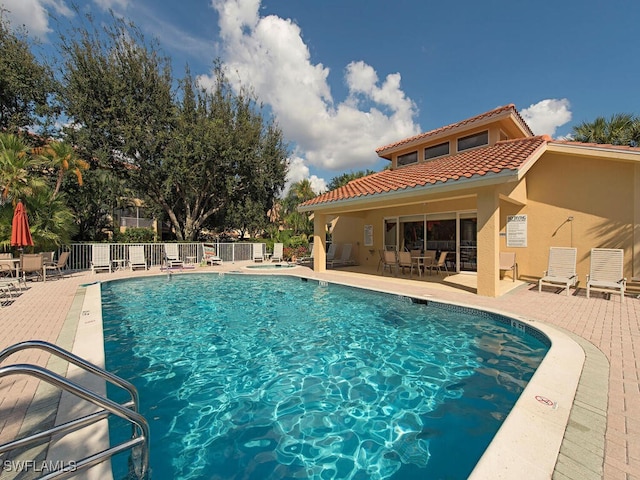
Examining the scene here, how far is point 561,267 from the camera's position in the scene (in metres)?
9.62

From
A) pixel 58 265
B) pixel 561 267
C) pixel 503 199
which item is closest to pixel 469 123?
pixel 503 199

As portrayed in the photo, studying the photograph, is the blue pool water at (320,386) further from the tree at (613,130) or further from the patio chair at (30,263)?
the tree at (613,130)

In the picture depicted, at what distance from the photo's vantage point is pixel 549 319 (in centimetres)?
632

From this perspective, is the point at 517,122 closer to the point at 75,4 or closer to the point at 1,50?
the point at 75,4

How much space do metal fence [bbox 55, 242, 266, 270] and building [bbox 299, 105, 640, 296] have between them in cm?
971

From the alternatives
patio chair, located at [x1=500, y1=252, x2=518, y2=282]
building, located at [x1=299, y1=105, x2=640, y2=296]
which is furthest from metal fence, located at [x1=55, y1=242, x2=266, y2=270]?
patio chair, located at [x1=500, y1=252, x2=518, y2=282]

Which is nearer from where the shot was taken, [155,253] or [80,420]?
[80,420]

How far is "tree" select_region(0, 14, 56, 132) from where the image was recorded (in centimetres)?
1803

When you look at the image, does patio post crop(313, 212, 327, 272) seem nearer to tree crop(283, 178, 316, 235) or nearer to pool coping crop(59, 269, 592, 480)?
tree crop(283, 178, 316, 235)

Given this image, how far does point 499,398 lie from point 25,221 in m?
15.1

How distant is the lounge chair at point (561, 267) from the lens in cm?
929

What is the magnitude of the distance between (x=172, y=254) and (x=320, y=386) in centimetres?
1748

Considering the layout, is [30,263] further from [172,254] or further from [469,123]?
[469,123]

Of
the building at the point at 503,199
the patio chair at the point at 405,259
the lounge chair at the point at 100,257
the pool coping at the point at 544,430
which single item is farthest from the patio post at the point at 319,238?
the lounge chair at the point at 100,257
